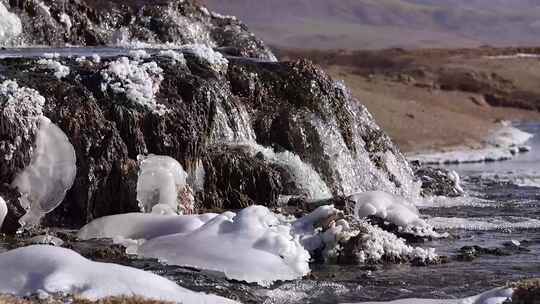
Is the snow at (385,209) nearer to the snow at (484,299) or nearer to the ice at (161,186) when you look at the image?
the ice at (161,186)

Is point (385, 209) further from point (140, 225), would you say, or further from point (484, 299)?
point (484, 299)

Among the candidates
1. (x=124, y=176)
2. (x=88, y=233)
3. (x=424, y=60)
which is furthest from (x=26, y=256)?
(x=424, y=60)

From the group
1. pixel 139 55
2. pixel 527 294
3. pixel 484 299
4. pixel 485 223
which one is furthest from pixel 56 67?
pixel 527 294

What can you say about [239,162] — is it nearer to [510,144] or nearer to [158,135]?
[158,135]

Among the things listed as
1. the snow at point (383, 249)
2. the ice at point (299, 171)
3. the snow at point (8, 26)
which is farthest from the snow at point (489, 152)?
the snow at point (383, 249)

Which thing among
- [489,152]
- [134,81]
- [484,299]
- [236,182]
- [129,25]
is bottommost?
[489,152]

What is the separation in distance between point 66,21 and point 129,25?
195 cm

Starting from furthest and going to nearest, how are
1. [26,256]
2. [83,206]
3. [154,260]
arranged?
[83,206] < [154,260] < [26,256]

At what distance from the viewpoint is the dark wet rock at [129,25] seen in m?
23.7

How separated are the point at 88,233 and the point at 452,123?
109 ft

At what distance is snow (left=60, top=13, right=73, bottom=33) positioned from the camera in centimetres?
2436

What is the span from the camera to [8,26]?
23047 millimetres

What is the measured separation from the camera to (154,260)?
12875 mm

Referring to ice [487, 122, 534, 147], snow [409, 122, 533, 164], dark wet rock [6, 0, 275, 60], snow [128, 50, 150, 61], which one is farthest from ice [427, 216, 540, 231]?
ice [487, 122, 534, 147]
